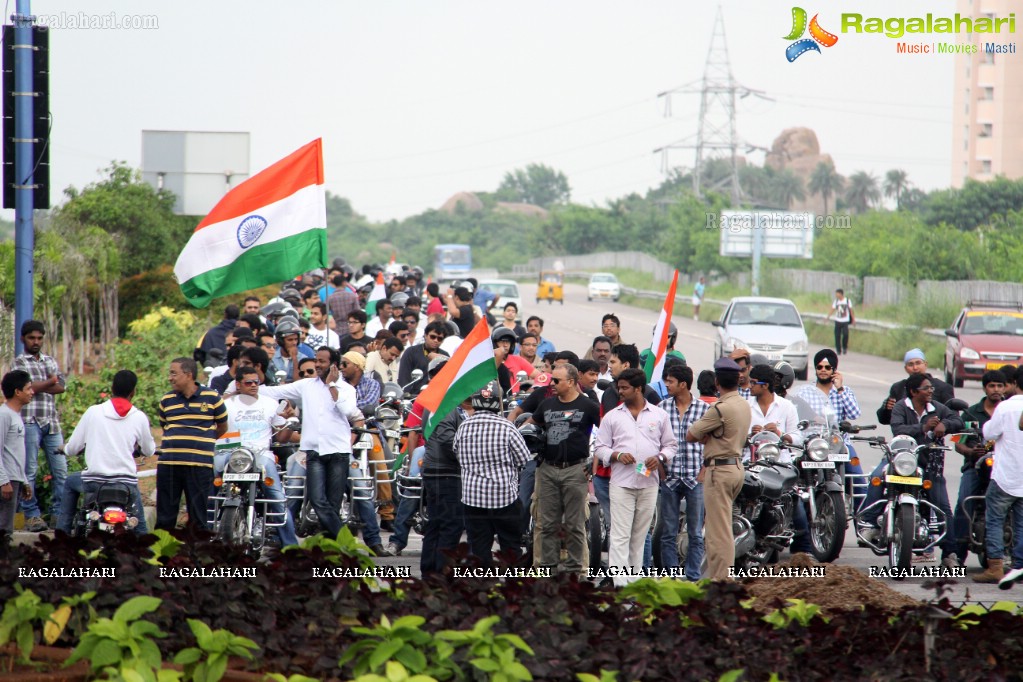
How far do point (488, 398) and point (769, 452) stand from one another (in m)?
2.56

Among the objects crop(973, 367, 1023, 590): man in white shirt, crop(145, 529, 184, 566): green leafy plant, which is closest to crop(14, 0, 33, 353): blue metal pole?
crop(145, 529, 184, 566): green leafy plant

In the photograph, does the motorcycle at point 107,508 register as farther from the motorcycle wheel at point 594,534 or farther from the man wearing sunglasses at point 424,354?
the man wearing sunglasses at point 424,354

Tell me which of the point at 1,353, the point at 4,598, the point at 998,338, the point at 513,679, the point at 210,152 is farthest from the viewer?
the point at 998,338

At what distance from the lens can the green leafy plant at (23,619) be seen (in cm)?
558

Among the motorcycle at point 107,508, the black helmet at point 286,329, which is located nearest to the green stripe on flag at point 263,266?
the motorcycle at point 107,508

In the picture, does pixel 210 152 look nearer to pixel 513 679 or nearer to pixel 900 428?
pixel 900 428

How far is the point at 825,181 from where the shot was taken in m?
136

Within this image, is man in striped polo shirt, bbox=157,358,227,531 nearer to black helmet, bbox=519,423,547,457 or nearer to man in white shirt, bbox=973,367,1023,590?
black helmet, bbox=519,423,547,457

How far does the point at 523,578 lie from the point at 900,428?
20.3 feet

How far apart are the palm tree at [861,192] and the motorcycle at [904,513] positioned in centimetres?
12774

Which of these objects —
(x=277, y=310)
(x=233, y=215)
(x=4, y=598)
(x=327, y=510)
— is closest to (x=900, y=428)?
(x=327, y=510)

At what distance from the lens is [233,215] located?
34.8 feet

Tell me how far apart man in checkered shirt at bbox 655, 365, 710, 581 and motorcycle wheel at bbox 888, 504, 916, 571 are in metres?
1.67

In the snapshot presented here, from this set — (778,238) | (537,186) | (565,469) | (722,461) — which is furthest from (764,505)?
A: (537,186)
